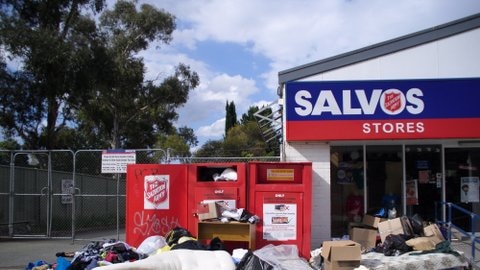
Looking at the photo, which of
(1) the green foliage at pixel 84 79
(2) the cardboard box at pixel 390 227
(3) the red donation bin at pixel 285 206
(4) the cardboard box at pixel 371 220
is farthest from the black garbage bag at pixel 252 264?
(1) the green foliage at pixel 84 79

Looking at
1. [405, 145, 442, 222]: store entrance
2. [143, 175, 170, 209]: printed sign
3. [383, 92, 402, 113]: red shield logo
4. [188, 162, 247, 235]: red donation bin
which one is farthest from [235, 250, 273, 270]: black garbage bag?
[405, 145, 442, 222]: store entrance

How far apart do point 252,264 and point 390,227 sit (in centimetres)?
384

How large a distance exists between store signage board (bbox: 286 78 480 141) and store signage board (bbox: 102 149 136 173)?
4.34 metres

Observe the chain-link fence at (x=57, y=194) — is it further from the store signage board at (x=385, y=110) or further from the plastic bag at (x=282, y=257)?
the plastic bag at (x=282, y=257)

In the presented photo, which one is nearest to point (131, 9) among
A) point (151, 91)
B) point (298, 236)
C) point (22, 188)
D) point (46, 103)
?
point (151, 91)

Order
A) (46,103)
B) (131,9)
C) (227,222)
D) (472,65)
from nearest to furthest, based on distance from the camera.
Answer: (227,222) → (472,65) → (46,103) → (131,9)

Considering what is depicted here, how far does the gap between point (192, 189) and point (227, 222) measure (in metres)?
1.26

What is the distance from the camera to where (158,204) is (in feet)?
36.6

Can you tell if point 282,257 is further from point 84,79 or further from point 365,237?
point 84,79

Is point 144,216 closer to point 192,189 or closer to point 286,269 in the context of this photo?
point 192,189

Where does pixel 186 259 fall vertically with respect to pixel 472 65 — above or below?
below

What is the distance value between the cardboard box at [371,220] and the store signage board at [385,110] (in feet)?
5.81

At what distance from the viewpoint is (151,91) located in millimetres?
35438

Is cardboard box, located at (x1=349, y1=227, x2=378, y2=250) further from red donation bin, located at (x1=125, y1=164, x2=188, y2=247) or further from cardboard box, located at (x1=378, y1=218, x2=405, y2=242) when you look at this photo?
red donation bin, located at (x1=125, y1=164, x2=188, y2=247)
